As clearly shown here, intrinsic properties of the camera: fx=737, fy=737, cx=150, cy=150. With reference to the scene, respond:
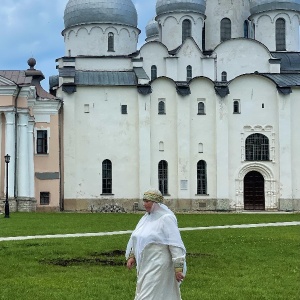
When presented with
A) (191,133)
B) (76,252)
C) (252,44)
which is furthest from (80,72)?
(76,252)

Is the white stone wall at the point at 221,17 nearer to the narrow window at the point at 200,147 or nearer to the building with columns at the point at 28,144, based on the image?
the narrow window at the point at 200,147

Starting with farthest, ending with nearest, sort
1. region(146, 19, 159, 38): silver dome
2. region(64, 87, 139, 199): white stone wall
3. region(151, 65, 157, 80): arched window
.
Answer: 1. region(146, 19, 159, 38): silver dome
2. region(151, 65, 157, 80): arched window
3. region(64, 87, 139, 199): white stone wall

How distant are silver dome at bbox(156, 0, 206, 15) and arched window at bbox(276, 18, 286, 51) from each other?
577 centimetres

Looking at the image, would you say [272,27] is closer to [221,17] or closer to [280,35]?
[280,35]

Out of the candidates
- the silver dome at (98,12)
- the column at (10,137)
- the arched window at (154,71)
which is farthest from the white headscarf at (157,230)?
the silver dome at (98,12)

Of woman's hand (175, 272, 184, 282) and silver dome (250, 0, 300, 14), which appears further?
silver dome (250, 0, 300, 14)

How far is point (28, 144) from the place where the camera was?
1813 inches

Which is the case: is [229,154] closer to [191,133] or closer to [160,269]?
[191,133]

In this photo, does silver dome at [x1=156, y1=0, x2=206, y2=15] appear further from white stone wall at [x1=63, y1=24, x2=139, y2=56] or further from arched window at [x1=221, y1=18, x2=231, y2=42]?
white stone wall at [x1=63, y1=24, x2=139, y2=56]

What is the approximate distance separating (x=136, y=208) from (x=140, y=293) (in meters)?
40.5

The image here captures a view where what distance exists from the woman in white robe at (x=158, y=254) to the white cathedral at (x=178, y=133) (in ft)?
132

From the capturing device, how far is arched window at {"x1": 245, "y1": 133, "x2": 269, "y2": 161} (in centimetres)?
5162

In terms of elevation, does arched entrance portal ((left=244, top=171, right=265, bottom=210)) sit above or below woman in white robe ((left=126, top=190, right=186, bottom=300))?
above

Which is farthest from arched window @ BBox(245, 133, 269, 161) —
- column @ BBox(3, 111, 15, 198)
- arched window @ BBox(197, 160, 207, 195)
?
column @ BBox(3, 111, 15, 198)
